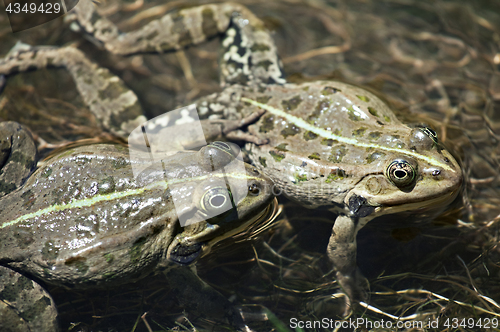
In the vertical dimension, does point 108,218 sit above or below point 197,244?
above

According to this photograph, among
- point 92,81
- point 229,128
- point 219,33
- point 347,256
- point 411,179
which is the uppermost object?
point 219,33

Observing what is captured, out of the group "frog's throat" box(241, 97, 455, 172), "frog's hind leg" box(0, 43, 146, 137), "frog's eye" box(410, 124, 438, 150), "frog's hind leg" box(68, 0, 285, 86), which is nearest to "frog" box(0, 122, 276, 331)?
"frog's throat" box(241, 97, 455, 172)

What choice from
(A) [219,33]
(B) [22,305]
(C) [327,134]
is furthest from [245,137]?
(B) [22,305]

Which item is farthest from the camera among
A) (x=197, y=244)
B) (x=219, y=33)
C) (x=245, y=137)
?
(x=219, y=33)

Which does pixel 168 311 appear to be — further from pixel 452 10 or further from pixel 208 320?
pixel 452 10

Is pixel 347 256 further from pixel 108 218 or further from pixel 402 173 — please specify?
pixel 108 218

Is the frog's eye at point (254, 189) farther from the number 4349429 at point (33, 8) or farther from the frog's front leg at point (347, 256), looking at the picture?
the number 4349429 at point (33, 8)

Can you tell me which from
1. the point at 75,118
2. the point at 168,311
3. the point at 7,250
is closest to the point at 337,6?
the point at 75,118
